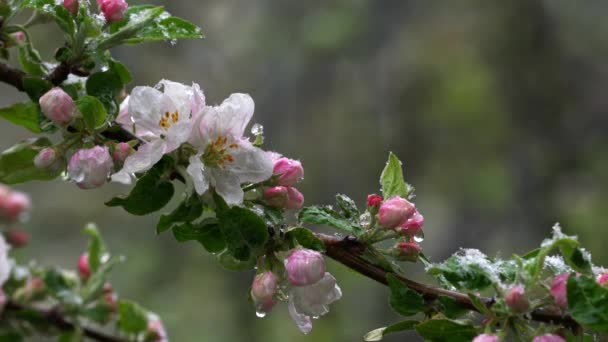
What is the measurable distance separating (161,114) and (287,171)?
0.15 m

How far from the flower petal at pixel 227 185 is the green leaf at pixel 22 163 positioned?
184 millimetres

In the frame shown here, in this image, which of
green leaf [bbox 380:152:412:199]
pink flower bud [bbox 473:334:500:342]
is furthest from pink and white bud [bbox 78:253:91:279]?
pink flower bud [bbox 473:334:500:342]

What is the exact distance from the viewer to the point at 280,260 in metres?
0.85

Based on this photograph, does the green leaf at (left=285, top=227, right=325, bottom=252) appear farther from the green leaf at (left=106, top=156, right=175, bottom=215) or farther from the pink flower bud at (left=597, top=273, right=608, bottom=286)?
the pink flower bud at (left=597, top=273, right=608, bottom=286)

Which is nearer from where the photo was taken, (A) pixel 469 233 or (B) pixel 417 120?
(A) pixel 469 233

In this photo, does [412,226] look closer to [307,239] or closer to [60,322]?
[307,239]

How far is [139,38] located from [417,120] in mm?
4576

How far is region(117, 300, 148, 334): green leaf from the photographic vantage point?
3.98 feet

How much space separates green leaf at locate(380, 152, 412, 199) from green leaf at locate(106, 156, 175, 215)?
0.83 feet

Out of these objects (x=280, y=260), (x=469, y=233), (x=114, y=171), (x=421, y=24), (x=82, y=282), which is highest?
(x=421, y=24)

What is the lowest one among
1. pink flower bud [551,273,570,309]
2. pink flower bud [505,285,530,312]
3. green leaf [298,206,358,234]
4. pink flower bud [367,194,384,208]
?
green leaf [298,206,358,234]

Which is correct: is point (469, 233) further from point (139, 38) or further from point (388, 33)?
point (139, 38)

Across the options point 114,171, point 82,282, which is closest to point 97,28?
point 114,171

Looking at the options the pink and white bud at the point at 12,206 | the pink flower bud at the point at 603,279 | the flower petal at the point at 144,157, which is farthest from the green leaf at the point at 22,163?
the pink and white bud at the point at 12,206
